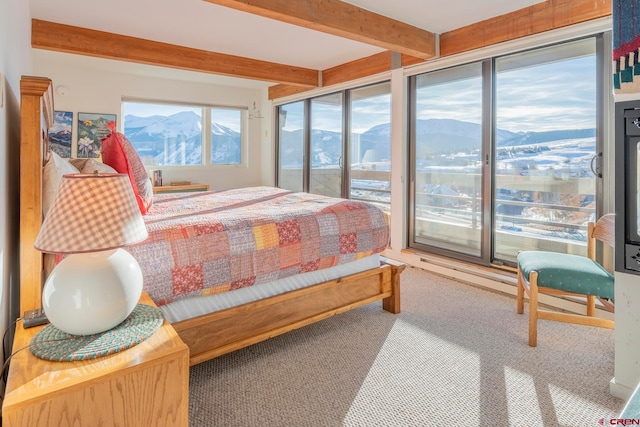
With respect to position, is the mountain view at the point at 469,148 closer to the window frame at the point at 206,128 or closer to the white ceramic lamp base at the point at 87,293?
the window frame at the point at 206,128

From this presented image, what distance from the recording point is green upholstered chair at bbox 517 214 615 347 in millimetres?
2189

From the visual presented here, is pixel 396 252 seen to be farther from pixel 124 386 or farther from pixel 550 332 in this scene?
pixel 124 386

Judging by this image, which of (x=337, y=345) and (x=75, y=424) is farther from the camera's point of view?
(x=337, y=345)

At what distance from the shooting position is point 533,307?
231cm

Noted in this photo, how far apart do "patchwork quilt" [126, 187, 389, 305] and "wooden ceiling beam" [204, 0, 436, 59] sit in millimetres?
1333

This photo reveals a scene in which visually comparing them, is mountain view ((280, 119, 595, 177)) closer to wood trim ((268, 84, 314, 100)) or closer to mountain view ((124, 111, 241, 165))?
wood trim ((268, 84, 314, 100))

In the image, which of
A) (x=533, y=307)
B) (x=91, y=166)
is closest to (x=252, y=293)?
(x=91, y=166)

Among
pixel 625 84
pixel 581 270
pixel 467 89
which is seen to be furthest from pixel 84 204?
pixel 467 89

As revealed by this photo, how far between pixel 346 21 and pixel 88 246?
104 inches

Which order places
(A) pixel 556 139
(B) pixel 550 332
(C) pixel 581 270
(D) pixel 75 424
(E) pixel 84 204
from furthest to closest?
(A) pixel 556 139 < (B) pixel 550 332 < (C) pixel 581 270 < (E) pixel 84 204 < (D) pixel 75 424

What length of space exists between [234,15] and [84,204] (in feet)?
9.06

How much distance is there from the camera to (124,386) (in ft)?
3.45

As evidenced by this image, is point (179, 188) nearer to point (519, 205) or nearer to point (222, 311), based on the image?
point (222, 311)

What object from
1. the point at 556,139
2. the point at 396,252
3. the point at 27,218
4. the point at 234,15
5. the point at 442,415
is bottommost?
the point at 442,415
